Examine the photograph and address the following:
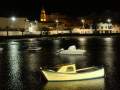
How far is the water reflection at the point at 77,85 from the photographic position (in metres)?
35.8

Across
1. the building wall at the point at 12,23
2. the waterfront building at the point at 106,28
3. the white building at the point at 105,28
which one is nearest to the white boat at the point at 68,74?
the building wall at the point at 12,23

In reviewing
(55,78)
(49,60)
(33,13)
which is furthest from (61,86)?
(33,13)

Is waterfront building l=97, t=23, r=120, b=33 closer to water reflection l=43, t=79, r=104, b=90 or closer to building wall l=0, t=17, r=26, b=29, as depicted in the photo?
building wall l=0, t=17, r=26, b=29

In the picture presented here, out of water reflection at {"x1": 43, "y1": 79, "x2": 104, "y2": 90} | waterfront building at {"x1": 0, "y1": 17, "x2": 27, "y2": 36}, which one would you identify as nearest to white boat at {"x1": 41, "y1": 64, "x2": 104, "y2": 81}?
water reflection at {"x1": 43, "y1": 79, "x2": 104, "y2": 90}

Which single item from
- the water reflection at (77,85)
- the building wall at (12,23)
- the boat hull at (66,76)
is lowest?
the water reflection at (77,85)

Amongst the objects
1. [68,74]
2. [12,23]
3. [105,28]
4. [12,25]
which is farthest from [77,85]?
[105,28]

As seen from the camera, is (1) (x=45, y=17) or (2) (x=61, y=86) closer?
(2) (x=61, y=86)

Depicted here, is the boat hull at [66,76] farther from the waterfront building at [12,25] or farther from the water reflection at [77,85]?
the waterfront building at [12,25]

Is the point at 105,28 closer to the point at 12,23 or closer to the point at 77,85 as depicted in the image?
the point at 12,23

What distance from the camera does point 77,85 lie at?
36750 millimetres

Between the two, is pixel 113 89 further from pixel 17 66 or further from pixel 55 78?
pixel 17 66

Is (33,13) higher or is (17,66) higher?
(33,13)

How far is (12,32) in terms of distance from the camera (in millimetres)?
139375

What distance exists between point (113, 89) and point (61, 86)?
17.5 ft
